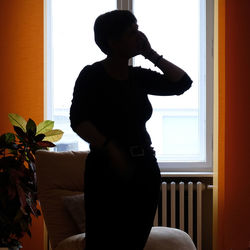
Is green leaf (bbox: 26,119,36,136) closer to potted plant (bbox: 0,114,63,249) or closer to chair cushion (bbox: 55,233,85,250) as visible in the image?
potted plant (bbox: 0,114,63,249)

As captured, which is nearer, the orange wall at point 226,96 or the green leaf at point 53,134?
the green leaf at point 53,134

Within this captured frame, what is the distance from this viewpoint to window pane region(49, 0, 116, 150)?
3684 millimetres

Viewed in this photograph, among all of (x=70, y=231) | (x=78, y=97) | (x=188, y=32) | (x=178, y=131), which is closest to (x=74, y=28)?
(x=188, y=32)

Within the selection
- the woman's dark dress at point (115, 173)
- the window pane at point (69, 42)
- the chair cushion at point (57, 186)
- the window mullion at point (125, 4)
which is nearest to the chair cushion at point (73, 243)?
the chair cushion at point (57, 186)

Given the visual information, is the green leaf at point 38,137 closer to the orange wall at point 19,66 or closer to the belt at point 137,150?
the orange wall at point 19,66

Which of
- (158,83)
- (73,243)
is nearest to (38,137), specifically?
(73,243)

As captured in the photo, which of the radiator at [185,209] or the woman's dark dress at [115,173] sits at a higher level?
the woman's dark dress at [115,173]

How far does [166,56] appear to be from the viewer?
3.68 metres

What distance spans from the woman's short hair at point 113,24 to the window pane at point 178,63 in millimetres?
2305

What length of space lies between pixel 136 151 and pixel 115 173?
0.08 m

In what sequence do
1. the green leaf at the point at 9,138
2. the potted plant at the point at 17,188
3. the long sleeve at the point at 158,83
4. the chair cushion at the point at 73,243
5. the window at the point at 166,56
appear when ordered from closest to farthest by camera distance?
the long sleeve at the point at 158,83
the chair cushion at the point at 73,243
the potted plant at the point at 17,188
the green leaf at the point at 9,138
the window at the point at 166,56

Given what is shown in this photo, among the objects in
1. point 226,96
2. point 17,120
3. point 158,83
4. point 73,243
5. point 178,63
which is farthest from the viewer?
point 178,63

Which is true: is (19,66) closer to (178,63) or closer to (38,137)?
(38,137)

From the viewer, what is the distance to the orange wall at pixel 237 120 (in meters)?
3.25
